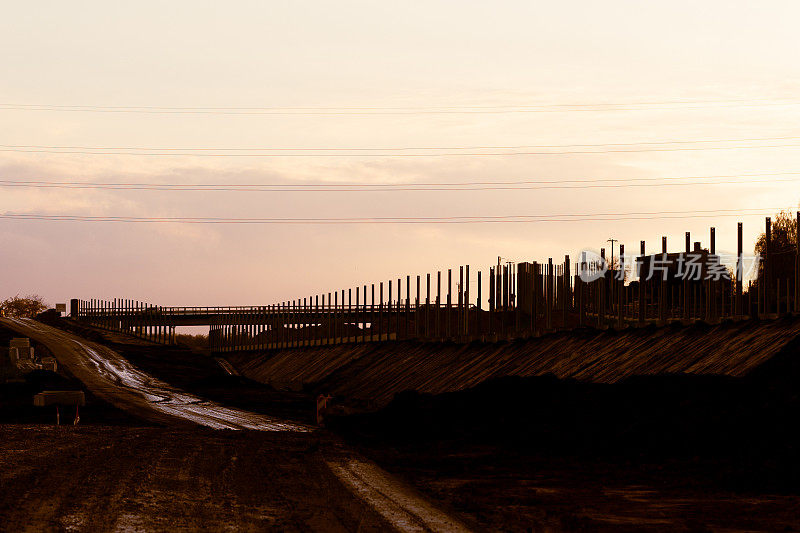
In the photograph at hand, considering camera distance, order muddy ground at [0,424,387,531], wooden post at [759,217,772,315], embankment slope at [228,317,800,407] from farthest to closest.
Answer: wooden post at [759,217,772,315] → embankment slope at [228,317,800,407] → muddy ground at [0,424,387,531]

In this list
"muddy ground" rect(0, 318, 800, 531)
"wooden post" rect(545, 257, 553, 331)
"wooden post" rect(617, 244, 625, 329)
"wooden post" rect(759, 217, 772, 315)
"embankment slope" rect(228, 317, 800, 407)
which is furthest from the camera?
"wooden post" rect(545, 257, 553, 331)

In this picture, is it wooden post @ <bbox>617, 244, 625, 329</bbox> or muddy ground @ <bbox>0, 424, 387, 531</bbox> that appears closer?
muddy ground @ <bbox>0, 424, 387, 531</bbox>

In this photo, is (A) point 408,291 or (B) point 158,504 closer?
(B) point 158,504

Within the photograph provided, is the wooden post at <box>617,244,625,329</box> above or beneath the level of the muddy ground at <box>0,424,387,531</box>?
above

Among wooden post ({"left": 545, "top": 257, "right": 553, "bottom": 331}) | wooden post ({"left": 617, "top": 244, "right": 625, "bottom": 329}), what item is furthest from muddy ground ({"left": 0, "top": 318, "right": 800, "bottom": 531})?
wooden post ({"left": 545, "top": 257, "right": 553, "bottom": 331})

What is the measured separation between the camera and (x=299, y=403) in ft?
161

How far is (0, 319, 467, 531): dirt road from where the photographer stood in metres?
14.2

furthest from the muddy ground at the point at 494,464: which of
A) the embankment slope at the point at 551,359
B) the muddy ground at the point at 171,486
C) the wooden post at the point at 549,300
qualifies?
the wooden post at the point at 549,300

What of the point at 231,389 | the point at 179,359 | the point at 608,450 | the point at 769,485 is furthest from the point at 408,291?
the point at 769,485

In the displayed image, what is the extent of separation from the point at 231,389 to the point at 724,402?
38.6 metres

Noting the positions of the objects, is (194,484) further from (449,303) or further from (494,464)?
(449,303)

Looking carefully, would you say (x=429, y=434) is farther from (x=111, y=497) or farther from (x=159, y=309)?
(x=159, y=309)

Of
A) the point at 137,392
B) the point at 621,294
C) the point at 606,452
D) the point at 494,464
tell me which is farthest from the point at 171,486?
the point at 137,392

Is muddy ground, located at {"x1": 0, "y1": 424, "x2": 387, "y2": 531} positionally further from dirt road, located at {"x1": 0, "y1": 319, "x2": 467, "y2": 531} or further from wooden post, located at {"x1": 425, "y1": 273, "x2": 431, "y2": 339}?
wooden post, located at {"x1": 425, "y1": 273, "x2": 431, "y2": 339}
